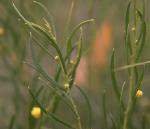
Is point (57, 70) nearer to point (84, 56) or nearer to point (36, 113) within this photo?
point (36, 113)

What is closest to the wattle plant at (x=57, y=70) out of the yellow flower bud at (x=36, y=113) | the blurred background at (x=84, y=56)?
the yellow flower bud at (x=36, y=113)

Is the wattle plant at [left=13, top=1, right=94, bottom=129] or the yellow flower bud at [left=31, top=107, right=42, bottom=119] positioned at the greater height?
the wattle plant at [left=13, top=1, right=94, bottom=129]

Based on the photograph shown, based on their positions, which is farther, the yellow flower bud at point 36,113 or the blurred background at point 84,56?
the blurred background at point 84,56

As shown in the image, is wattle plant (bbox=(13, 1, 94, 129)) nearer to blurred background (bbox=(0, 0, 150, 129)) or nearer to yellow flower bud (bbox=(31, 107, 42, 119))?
yellow flower bud (bbox=(31, 107, 42, 119))

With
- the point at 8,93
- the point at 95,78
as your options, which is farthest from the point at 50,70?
the point at 95,78

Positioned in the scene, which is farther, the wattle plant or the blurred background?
the blurred background

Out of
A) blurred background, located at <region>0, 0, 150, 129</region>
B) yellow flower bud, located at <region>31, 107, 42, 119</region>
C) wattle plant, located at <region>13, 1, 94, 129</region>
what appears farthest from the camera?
blurred background, located at <region>0, 0, 150, 129</region>

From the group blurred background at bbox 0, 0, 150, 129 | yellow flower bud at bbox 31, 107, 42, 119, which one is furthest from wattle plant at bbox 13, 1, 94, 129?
blurred background at bbox 0, 0, 150, 129

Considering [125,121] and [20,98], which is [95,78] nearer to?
[20,98]

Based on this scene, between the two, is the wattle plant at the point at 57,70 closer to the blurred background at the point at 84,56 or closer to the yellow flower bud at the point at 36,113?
the yellow flower bud at the point at 36,113

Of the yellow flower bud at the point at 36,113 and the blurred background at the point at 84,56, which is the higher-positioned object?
the blurred background at the point at 84,56

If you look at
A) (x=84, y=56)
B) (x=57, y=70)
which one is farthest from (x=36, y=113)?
(x=84, y=56)
